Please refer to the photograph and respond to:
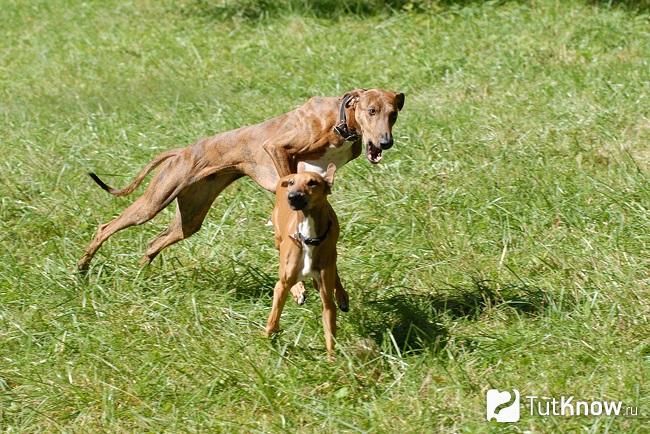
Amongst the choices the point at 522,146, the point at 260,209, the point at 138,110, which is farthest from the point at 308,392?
the point at 138,110

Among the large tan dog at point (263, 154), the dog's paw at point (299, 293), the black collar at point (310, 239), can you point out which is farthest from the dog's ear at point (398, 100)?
the dog's paw at point (299, 293)

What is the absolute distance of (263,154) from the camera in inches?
271

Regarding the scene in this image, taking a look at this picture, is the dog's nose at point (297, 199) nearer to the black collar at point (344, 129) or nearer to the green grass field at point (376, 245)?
the green grass field at point (376, 245)

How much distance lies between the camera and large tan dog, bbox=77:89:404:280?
6477mm

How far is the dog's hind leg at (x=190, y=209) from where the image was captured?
7133 millimetres

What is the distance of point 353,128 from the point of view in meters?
6.59

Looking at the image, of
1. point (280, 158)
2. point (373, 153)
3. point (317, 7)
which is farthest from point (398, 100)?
point (317, 7)

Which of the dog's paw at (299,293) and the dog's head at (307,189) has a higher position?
the dog's head at (307,189)

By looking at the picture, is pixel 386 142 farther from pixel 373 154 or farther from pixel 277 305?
pixel 277 305

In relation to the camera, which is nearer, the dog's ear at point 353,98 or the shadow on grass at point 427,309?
the shadow on grass at point 427,309

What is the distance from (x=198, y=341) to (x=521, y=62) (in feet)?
20.9

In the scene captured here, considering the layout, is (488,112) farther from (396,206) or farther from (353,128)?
(353,128)

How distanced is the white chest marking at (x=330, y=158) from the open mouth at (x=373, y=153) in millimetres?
327

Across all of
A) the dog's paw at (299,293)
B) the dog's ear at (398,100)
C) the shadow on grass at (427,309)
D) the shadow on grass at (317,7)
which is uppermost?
the dog's ear at (398,100)
